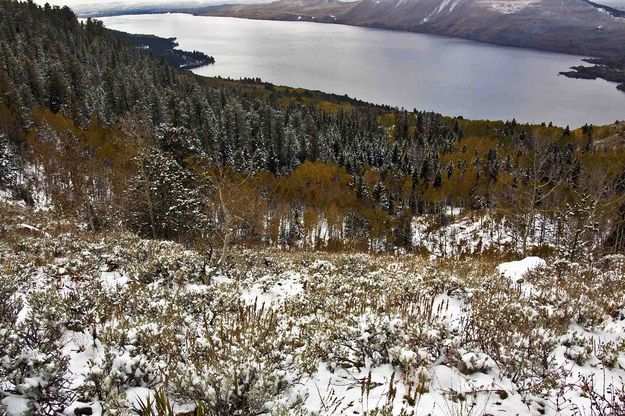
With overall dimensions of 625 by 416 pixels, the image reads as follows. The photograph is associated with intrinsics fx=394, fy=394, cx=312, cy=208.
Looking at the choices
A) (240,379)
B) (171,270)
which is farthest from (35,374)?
(171,270)

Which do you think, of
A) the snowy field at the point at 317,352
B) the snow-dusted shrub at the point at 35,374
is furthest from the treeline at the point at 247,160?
the snow-dusted shrub at the point at 35,374

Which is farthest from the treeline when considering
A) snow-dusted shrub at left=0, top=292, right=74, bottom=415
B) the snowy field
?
snow-dusted shrub at left=0, top=292, right=74, bottom=415

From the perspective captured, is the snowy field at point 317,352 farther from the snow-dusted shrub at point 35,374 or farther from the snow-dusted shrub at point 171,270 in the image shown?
the snow-dusted shrub at point 171,270

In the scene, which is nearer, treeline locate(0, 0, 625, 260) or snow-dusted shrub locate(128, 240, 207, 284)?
snow-dusted shrub locate(128, 240, 207, 284)

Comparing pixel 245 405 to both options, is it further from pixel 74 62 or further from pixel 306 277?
pixel 74 62

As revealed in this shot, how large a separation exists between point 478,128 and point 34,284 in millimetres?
165831

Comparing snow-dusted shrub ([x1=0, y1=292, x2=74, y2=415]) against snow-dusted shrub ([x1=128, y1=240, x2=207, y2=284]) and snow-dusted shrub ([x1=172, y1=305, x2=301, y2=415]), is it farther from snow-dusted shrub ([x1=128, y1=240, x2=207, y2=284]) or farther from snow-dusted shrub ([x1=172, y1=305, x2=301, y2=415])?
snow-dusted shrub ([x1=128, y1=240, x2=207, y2=284])

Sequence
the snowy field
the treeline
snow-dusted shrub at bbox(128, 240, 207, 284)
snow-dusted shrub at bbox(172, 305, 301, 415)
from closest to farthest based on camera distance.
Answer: snow-dusted shrub at bbox(172, 305, 301, 415) < the snowy field < snow-dusted shrub at bbox(128, 240, 207, 284) < the treeline

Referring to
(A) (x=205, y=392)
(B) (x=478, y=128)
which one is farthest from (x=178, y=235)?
(B) (x=478, y=128)

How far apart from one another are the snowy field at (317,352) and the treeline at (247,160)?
615 inches

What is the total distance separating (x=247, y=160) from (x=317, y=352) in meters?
95.5

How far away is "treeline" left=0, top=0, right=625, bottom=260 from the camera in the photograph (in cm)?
3188

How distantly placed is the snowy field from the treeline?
15629 millimetres

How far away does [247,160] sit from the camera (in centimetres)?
9819
